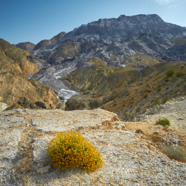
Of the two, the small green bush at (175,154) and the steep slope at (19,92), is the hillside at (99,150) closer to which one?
the small green bush at (175,154)

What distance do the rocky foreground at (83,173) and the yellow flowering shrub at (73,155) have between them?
0.54 ft

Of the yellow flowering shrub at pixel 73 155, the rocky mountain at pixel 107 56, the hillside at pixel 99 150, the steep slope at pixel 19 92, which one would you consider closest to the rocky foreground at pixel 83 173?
the hillside at pixel 99 150

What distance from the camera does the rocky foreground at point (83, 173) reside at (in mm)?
3324

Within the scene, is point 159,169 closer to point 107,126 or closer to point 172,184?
point 172,184

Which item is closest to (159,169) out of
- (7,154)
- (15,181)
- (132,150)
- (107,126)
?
(132,150)

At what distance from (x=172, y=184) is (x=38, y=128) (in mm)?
4997

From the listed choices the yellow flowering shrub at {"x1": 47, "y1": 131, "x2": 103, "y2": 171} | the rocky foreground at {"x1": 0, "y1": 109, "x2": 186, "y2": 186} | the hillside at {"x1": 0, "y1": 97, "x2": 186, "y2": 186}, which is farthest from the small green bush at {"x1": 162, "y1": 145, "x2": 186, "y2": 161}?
the yellow flowering shrub at {"x1": 47, "y1": 131, "x2": 103, "y2": 171}

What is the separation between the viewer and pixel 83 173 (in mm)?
3459

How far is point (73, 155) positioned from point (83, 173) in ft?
1.70

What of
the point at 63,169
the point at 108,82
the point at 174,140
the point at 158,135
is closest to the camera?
the point at 63,169

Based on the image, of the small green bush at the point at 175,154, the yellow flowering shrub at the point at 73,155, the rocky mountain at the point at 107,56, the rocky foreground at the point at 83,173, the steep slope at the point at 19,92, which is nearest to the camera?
the rocky foreground at the point at 83,173

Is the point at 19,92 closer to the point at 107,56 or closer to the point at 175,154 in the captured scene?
the point at 175,154

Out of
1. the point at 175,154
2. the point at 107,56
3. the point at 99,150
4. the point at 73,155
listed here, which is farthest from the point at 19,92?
the point at 107,56

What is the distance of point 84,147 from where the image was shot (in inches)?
149
